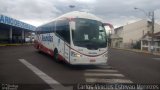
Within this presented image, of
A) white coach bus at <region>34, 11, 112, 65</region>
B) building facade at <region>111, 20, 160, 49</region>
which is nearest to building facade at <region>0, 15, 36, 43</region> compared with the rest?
building facade at <region>111, 20, 160, 49</region>

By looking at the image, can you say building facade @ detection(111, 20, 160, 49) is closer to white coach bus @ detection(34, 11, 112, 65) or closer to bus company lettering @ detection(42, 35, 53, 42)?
bus company lettering @ detection(42, 35, 53, 42)

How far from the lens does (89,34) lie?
1838 centimetres

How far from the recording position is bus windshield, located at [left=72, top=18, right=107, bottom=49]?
18.2m

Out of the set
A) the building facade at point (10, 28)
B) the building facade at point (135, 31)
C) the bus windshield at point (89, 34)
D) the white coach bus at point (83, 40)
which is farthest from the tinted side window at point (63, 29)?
the building facade at point (135, 31)

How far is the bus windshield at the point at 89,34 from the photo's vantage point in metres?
18.2

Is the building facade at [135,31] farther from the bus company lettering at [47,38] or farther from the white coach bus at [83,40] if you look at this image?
the white coach bus at [83,40]

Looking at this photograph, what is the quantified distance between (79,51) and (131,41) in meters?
72.0

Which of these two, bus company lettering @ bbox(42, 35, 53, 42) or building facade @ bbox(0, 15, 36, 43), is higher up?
building facade @ bbox(0, 15, 36, 43)

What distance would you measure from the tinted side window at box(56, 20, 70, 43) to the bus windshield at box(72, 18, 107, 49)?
2.36ft

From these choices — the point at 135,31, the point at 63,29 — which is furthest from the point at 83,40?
the point at 135,31

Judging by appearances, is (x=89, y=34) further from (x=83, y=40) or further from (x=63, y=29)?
(x=63, y=29)

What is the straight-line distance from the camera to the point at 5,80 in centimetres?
1336

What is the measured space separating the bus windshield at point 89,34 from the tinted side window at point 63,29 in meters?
0.72

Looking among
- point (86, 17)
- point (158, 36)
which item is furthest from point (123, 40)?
point (86, 17)
